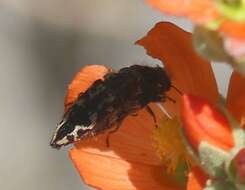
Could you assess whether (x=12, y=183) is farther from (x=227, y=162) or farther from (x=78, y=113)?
(x=227, y=162)

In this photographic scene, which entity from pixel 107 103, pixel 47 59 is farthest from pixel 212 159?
pixel 47 59

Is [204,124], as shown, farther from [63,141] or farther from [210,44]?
[63,141]

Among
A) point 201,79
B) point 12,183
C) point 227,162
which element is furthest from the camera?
point 12,183

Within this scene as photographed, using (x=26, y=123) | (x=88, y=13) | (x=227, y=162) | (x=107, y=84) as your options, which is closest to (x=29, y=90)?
(x=26, y=123)

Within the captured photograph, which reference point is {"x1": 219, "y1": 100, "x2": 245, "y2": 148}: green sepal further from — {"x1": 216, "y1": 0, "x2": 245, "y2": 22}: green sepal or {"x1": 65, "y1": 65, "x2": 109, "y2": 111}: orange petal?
{"x1": 65, "y1": 65, "x2": 109, "y2": 111}: orange petal

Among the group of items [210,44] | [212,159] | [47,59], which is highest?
[210,44]
